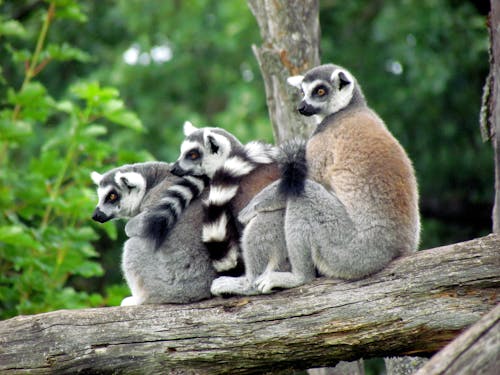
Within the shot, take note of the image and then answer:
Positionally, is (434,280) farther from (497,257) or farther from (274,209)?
(274,209)

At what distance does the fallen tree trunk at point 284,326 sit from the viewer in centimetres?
498

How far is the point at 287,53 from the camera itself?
728 centimetres

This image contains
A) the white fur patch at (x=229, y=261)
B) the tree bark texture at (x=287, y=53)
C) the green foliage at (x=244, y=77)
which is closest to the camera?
the white fur patch at (x=229, y=261)

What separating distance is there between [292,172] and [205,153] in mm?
1174

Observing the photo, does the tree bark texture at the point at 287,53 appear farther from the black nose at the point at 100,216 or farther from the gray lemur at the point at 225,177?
the black nose at the point at 100,216

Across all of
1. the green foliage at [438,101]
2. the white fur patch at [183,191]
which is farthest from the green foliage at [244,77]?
the white fur patch at [183,191]

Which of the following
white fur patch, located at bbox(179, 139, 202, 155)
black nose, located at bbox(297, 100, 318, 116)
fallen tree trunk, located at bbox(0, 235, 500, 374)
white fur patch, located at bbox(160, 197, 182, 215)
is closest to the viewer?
fallen tree trunk, located at bbox(0, 235, 500, 374)

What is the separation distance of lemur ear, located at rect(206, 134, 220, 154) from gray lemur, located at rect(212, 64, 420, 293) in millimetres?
899

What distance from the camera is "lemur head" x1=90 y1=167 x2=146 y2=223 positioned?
6.41 m

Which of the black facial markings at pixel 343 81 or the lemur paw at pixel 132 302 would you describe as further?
the black facial markings at pixel 343 81

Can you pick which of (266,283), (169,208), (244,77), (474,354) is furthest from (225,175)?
(244,77)

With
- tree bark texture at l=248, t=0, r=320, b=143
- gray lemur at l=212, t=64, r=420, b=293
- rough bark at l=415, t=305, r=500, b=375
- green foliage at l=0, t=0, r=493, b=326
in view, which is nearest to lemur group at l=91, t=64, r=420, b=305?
gray lemur at l=212, t=64, r=420, b=293

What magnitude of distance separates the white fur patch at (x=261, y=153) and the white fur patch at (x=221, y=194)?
401mm

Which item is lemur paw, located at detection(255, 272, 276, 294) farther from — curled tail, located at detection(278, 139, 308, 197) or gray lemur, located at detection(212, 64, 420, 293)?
curled tail, located at detection(278, 139, 308, 197)
